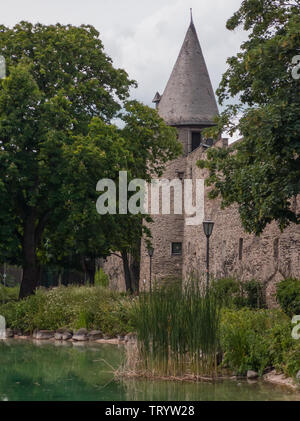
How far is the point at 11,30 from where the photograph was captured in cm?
2478

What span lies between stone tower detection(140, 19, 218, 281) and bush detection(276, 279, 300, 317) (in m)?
17.2

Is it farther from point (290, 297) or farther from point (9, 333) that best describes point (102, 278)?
point (290, 297)

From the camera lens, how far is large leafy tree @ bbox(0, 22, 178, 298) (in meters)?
21.5

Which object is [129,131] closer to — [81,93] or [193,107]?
[81,93]

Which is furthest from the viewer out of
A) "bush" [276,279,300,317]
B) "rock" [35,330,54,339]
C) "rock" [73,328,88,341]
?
"rock" [35,330,54,339]

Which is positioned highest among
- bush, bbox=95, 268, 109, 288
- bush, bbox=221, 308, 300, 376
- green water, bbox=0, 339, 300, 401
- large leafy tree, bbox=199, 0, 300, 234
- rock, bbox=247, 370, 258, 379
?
large leafy tree, bbox=199, 0, 300, 234

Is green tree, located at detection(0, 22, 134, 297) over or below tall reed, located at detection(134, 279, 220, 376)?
over

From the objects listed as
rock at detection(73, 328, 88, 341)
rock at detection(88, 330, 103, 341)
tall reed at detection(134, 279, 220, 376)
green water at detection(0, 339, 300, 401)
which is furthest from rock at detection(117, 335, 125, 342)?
tall reed at detection(134, 279, 220, 376)

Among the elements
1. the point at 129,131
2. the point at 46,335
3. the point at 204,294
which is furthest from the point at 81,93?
the point at 204,294

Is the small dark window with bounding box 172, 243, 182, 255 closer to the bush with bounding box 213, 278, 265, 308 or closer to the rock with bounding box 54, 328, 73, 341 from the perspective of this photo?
the bush with bounding box 213, 278, 265, 308

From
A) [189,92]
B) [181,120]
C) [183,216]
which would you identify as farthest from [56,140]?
[189,92]

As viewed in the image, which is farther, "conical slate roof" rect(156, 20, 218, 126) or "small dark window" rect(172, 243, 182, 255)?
→ "conical slate roof" rect(156, 20, 218, 126)

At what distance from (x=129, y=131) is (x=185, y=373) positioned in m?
16.2

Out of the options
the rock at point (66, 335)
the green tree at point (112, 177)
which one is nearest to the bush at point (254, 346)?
the rock at point (66, 335)
